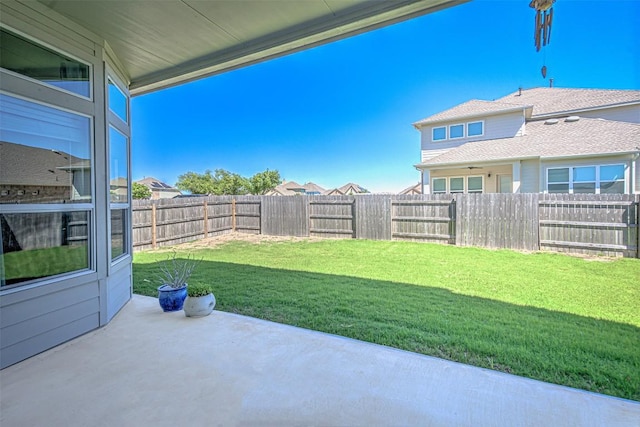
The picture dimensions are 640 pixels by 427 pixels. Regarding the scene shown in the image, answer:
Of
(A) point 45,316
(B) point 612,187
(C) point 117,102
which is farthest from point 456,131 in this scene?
(A) point 45,316

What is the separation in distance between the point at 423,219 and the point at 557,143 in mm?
5860

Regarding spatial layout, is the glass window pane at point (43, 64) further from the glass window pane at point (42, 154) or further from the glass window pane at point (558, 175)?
the glass window pane at point (558, 175)

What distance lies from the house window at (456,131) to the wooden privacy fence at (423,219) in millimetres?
5757

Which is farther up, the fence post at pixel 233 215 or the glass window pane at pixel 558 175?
the glass window pane at pixel 558 175

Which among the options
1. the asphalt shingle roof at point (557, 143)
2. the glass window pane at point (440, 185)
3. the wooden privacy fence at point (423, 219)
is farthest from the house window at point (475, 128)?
the wooden privacy fence at point (423, 219)

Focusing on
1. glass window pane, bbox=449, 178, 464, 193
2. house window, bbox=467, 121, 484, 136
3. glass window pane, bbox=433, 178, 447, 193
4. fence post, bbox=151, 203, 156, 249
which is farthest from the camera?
glass window pane, bbox=433, 178, 447, 193

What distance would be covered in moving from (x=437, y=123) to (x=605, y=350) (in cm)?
1192

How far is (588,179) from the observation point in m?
9.59

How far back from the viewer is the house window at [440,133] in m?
13.1

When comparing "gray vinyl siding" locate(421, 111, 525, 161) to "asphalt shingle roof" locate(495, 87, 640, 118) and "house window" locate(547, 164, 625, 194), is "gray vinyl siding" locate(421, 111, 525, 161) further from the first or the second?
"house window" locate(547, 164, 625, 194)

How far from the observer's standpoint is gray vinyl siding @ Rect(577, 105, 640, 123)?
1102 cm

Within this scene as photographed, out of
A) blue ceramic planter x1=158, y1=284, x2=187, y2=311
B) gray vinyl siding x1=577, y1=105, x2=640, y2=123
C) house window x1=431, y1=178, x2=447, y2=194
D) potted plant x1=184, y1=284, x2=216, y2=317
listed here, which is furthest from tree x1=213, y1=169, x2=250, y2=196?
potted plant x1=184, y1=284, x2=216, y2=317

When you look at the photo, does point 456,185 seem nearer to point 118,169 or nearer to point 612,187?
point 612,187

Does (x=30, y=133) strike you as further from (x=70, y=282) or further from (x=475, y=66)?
(x=475, y=66)
